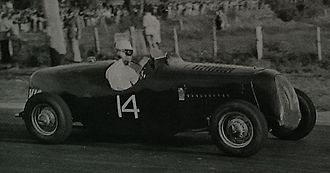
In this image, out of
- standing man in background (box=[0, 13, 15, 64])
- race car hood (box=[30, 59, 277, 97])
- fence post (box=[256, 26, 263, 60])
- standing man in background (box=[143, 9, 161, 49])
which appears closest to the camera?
race car hood (box=[30, 59, 277, 97])

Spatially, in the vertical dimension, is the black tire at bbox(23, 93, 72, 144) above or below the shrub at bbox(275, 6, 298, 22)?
below

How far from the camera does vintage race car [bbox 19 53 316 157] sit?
5.48 metres

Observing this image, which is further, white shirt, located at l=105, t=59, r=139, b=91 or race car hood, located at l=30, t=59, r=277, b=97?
white shirt, located at l=105, t=59, r=139, b=91

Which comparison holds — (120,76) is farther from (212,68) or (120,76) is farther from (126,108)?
(212,68)

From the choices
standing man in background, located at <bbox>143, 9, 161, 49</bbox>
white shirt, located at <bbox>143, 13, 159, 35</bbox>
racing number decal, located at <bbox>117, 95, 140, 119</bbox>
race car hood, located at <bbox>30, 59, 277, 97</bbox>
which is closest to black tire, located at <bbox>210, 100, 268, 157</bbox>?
race car hood, located at <bbox>30, 59, 277, 97</bbox>

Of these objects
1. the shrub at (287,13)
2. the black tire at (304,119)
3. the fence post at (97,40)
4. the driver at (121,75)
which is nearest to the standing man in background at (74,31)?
the fence post at (97,40)

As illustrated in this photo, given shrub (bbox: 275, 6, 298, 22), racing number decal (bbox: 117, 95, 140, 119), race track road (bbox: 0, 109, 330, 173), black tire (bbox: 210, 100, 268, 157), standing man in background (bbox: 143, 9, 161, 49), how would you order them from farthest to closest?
standing man in background (bbox: 143, 9, 161, 49) → shrub (bbox: 275, 6, 298, 22) → racing number decal (bbox: 117, 95, 140, 119) → black tire (bbox: 210, 100, 268, 157) → race track road (bbox: 0, 109, 330, 173)

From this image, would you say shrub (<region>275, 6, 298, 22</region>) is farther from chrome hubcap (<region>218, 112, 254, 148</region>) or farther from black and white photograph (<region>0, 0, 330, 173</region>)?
chrome hubcap (<region>218, 112, 254, 148</region>)

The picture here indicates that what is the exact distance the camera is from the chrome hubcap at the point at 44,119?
639 centimetres

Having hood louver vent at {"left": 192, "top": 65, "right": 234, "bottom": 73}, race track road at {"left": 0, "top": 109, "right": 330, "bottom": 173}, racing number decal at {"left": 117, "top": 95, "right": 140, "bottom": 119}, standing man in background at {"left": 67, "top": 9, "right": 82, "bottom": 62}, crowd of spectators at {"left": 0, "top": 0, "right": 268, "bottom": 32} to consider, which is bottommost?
race track road at {"left": 0, "top": 109, "right": 330, "bottom": 173}

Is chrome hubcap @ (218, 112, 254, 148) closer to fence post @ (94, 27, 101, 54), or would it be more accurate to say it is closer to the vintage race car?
the vintage race car

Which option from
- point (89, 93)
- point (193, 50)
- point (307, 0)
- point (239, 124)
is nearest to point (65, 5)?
point (193, 50)

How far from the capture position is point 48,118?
6395mm

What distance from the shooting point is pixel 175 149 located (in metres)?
6.04
